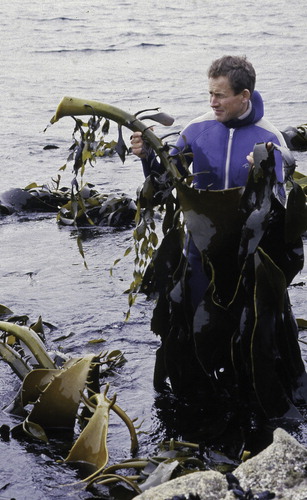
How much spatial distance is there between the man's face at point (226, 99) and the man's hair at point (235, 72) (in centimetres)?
2

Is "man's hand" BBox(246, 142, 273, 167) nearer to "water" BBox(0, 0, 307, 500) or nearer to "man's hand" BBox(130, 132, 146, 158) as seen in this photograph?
"man's hand" BBox(130, 132, 146, 158)

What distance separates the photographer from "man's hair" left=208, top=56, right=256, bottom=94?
3912 mm

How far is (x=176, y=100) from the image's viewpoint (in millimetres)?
11008

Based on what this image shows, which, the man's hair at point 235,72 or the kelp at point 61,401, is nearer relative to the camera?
the kelp at point 61,401

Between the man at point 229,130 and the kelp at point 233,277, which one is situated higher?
the man at point 229,130

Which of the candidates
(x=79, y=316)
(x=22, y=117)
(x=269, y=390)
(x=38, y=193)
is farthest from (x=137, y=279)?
(x=22, y=117)

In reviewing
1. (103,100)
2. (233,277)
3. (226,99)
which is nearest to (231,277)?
(233,277)

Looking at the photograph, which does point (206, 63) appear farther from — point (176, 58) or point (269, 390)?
point (269, 390)

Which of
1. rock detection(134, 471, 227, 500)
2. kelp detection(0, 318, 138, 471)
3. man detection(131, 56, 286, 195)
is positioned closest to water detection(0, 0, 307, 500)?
kelp detection(0, 318, 138, 471)

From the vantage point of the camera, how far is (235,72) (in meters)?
3.94

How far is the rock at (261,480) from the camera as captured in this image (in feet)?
8.46

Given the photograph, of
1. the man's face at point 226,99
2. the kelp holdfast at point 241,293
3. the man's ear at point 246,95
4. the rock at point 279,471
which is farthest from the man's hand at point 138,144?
the rock at point 279,471

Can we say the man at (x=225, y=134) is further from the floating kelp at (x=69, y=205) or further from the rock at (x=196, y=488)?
A: the floating kelp at (x=69, y=205)

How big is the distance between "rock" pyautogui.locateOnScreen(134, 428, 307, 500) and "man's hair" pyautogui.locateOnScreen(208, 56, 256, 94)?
1.80m
